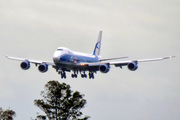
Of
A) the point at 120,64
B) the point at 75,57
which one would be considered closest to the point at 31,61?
the point at 75,57

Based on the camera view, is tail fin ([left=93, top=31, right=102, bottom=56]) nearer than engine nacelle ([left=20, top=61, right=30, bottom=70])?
No

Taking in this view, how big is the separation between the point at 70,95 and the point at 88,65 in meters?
30.4

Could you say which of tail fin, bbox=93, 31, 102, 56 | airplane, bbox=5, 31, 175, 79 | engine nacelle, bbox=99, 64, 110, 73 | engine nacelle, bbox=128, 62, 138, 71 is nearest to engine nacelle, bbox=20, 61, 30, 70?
airplane, bbox=5, 31, 175, 79

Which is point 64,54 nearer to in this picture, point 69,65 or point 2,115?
point 69,65

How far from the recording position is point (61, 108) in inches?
3354

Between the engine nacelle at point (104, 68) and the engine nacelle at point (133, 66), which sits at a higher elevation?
the engine nacelle at point (104, 68)

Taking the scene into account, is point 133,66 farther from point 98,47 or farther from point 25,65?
point 98,47

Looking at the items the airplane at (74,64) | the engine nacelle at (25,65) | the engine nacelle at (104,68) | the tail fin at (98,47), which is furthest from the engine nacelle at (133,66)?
the tail fin at (98,47)

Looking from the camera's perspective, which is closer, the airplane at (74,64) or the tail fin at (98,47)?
the airplane at (74,64)

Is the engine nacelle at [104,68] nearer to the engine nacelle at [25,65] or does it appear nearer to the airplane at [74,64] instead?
the airplane at [74,64]

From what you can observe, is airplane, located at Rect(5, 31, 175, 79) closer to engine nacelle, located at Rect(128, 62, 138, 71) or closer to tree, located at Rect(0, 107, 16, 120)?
engine nacelle, located at Rect(128, 62, 138, 71)

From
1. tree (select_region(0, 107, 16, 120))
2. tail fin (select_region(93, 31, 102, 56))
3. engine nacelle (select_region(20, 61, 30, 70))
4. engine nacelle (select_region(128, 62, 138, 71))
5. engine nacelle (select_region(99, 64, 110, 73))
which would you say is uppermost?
tail fin (select_region(93, 31, 102, 56))

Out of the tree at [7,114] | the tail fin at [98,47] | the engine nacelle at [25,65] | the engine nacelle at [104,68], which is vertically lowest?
the tree at [7,114]

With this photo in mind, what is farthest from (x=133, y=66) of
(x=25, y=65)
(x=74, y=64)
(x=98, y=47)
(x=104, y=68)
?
(x=98, y=47)
